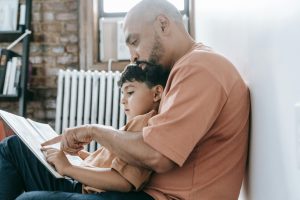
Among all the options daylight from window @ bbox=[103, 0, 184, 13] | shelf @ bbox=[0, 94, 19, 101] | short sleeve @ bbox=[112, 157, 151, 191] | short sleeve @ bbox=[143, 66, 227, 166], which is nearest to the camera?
short sleeve @ bbox=[143, 66, 227, 166]

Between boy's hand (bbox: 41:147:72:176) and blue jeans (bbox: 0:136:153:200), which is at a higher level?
boy's hand (bbox: 41:147:72:176)

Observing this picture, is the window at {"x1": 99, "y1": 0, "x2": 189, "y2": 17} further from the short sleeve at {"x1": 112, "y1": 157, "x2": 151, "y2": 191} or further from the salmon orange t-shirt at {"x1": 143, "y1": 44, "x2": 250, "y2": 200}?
the short sleeve at {"x1": 112, "y1": 157, "x2": 151, "y2": 191}

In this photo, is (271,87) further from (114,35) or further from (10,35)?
(10,35)

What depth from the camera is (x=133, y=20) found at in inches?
56.5

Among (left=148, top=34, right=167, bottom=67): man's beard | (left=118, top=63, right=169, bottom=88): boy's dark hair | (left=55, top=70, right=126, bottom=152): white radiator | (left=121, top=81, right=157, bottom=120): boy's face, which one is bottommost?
(left=55, top=70, right=126, bottom=152): white radiator

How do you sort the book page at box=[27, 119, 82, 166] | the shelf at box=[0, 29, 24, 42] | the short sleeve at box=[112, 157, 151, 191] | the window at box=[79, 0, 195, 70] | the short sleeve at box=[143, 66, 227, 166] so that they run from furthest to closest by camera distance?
1. the window at box=[79, 0, 195, 70]
2. the shelf at box=[0, 29, 24, 42]
3. the book page at box=[27, 119, 82, 166]
4. the short sleeve at box=[112, 157, 151, 191]
5. the short sleeve at box=[143, 66, 227, 166]

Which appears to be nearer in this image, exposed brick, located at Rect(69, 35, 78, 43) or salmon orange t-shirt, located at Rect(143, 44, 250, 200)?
salmon orange t-shirt, located at Rect(143, 44, 250, 200)

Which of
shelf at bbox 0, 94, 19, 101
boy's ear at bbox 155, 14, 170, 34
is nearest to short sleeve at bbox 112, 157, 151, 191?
boy's ear at bbox 155, 14, 170, 34

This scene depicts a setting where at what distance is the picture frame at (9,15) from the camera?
3.36 meters

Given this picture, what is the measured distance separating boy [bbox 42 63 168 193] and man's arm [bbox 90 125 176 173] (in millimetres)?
58

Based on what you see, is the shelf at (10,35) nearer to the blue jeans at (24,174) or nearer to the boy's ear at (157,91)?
the blue jeans at (24,174)

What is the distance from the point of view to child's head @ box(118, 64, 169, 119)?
1.44 m

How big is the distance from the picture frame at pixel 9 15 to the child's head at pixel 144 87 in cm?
217

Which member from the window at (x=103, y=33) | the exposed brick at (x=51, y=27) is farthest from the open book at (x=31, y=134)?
the exposed brick at (x=51, y=27)
